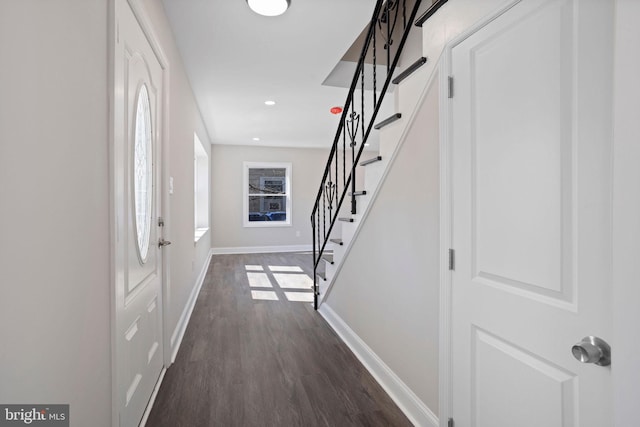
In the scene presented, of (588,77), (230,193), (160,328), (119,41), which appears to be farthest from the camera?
(230,193)

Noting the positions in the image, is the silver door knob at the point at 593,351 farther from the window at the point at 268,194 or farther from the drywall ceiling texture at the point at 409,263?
the window at the point at 268,194

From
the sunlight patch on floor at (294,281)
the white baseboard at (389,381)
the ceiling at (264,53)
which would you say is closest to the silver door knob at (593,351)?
the white baseboard at (389,381)

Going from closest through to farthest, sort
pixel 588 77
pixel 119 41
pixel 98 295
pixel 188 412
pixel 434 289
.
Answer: pixel 588 77 → pixel 98 295 → pixel 119 41 → pixel 434 289 → pixel 188 412

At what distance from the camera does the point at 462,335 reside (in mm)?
1480

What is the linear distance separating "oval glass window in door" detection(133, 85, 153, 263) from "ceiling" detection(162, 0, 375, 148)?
3.17 ft

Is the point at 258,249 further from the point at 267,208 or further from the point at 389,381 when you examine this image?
the point at 389,381

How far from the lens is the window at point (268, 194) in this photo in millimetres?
8188

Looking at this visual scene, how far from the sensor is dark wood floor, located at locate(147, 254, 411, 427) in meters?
1.90

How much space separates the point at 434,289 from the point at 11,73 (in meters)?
1.74

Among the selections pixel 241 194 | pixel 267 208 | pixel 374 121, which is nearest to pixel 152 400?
pixel 374 121

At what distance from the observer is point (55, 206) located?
927 millimetres

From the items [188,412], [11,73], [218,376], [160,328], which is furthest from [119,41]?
[218,376]

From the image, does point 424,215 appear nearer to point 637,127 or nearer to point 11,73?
point 637,127

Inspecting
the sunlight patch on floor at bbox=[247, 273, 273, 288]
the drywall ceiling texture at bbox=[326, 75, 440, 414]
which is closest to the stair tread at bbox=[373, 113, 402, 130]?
the drywall ceiling texture at bbox=[326, 75, 440, 414]
